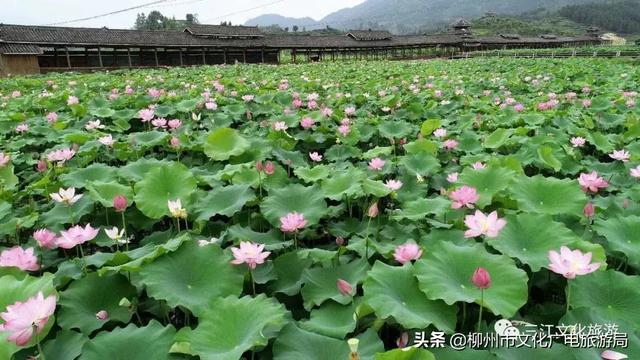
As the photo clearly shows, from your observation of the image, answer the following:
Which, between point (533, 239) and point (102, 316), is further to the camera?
point (533, 239)

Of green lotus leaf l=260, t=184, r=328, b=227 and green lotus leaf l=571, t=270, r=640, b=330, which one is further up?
green lotus leaf l=260, t=184, r=328, b=227

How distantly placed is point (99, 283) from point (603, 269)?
5.01 feet

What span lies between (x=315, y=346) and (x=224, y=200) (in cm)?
99

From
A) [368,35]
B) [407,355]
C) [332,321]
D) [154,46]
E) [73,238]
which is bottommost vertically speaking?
[332,321]

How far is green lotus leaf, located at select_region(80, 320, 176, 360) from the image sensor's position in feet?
3.68

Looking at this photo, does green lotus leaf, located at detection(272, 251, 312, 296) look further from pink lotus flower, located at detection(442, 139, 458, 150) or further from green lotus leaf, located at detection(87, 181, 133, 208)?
pink lotus flower, located at detection(442, 139, 458, 150)

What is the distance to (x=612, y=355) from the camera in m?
1.04

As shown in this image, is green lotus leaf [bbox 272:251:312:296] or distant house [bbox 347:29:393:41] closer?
green lotus leaf [bbox 272:251:312:296]

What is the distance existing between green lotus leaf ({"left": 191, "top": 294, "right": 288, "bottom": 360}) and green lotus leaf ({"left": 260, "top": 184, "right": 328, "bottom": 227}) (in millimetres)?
642

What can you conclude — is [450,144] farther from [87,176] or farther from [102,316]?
[102,316]

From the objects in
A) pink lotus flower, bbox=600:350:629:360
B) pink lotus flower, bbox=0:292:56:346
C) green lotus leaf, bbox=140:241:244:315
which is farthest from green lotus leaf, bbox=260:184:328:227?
pink lotus flower, bbox=600:350:629:360

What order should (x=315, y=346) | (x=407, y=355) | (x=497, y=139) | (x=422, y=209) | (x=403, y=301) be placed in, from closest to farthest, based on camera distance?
1. (x=407, y=355)
2. (x=315, y=346)
3. (x=403, y=301)
4. (x=422, y=209)
5. (x=497, y=139)

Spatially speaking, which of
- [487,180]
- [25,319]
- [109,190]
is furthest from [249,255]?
[487,180]

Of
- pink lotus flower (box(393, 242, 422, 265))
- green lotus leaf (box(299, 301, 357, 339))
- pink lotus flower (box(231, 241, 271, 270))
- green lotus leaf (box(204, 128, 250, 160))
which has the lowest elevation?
green lotus leaf (box(299, 301, 357, 339))
